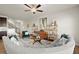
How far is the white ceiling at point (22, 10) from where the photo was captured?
2057 millimetres

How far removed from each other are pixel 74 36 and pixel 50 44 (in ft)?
1.17

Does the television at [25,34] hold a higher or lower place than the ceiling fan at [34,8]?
lower

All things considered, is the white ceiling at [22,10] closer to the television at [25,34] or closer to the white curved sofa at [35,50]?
the television at [25,34]

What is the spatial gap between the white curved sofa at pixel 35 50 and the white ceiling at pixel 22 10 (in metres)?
0.35

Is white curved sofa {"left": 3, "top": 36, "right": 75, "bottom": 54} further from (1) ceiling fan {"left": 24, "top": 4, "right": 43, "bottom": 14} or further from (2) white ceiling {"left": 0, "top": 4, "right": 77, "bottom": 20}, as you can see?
(1) ceiling fan {"left": 24, "top": 4, "right": 43, "bottom": 14}

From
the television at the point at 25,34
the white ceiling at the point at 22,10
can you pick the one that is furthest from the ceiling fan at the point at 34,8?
the television at the point at 25,34

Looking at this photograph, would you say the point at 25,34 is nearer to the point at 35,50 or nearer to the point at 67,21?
the point at 35,50

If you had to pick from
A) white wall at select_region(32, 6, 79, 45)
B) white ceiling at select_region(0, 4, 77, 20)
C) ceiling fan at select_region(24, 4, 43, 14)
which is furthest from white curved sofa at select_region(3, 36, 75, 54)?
ceiling fan at select_region(24, 4, 43, 14)

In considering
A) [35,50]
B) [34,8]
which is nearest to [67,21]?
[34,8]
